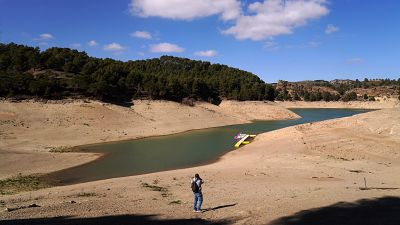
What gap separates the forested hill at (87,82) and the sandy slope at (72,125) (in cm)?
356

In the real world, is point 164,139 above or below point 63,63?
below

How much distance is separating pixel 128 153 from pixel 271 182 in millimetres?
19893

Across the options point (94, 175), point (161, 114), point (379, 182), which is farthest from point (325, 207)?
point (161, 114)

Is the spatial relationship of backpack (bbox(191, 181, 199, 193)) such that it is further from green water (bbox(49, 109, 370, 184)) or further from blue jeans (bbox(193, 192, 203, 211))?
green water (bbox(49, 109, 370, 184))

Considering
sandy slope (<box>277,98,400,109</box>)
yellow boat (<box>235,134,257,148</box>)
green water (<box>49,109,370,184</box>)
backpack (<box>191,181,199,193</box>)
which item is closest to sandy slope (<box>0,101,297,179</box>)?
green water (<box>49,109,370,184</box>)

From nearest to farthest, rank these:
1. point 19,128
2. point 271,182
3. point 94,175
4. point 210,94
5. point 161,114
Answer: point 271,182 < point 94,175 < point 19,128 < point 161,114 < point 210,94

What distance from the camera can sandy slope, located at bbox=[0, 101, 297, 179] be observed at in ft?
111

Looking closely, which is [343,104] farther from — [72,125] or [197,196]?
[197,196]

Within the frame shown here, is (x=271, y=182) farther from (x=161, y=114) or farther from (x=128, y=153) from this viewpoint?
(x=161, y=114)

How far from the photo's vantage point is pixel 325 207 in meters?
15.6

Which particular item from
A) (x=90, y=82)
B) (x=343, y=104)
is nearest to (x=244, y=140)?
(x=90, y=82)

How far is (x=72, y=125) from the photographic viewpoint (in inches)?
2076

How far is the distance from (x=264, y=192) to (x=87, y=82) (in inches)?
2080

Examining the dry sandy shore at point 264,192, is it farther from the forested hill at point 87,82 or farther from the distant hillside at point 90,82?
the distant hillside at point 90,82
